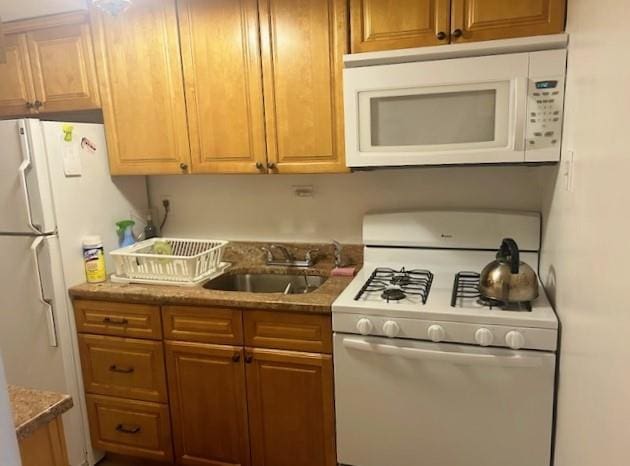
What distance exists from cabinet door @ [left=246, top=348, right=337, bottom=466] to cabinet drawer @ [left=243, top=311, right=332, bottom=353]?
0.03 metres

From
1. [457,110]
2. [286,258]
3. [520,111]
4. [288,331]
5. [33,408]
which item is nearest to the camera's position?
[33,408]

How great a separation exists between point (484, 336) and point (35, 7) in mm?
2418

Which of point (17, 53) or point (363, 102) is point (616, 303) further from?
point (17, 53)

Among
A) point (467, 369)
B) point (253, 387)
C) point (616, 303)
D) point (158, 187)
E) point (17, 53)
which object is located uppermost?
point (17, 53)

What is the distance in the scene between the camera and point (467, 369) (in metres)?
A: 1.65

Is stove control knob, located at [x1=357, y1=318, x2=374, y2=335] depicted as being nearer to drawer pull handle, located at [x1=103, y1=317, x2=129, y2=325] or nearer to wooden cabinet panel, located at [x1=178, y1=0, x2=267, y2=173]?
wooden cabinet panel, located at [x1=178, y1=0, x2=267, y2=173]

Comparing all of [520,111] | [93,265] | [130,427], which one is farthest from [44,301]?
[520,111]

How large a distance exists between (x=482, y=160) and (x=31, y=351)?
218 centimetres

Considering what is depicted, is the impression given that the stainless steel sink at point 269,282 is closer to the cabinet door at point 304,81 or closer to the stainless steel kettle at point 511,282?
the cabinet door at point 304,81

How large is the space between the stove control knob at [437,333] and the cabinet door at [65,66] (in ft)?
6.16

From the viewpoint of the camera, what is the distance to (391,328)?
5.50 feet

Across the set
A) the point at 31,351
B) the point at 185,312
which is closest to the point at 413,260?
the point at 185,312

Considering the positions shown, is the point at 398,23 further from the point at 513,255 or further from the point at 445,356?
the point at 445,356

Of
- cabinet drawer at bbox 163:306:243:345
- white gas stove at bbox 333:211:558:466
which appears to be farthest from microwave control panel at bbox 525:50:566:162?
cabinet drawer at bbox 163:306:243:345
